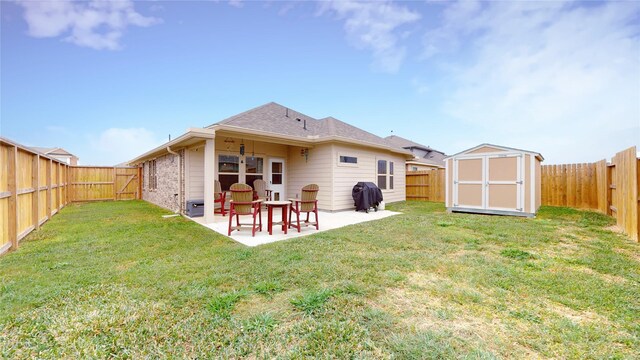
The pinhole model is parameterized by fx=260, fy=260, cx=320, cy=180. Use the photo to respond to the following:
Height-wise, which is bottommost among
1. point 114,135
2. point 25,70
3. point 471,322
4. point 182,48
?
point 471,322

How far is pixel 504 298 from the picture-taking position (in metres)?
2.68

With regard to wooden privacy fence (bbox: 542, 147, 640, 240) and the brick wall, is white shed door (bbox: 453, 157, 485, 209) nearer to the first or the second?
wooden privacy fence (bbox: 542, 147, 640, 240)

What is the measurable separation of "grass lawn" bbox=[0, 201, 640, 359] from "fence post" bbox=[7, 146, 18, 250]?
349 mm

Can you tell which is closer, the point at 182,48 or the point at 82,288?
the point at 82,288

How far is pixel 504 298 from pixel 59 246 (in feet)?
22.5

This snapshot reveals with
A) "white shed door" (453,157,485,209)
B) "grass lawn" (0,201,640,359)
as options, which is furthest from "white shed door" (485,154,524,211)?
"grass lawn" (0,201,640,359)

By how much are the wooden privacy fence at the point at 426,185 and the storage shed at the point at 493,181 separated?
177 inches

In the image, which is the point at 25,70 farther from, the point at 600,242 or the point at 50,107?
the point at 600,242

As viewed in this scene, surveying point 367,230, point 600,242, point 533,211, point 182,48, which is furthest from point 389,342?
point 182,48

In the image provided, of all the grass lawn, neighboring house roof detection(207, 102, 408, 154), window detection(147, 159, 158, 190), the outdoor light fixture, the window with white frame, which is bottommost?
the grass lawn

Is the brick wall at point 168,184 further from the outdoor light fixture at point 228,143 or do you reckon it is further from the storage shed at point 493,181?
the storage shed at point 493,181

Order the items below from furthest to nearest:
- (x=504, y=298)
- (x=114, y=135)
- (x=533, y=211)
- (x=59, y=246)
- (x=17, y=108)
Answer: (x=114, y=135) < (x=17, y=108) < (x=533, y=211) < (x=59, y=246) < (x=504, y=298)

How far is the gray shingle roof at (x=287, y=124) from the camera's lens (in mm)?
8961

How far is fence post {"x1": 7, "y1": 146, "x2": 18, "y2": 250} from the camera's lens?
14.9 feet
